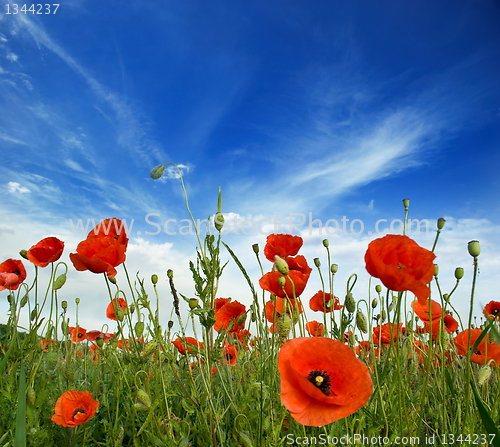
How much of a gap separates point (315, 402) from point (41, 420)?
222cm

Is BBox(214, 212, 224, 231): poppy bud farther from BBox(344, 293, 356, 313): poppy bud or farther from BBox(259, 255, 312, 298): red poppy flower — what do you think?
BBox(344, 293, 356, 313): poppy bud

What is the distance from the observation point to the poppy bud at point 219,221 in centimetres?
137

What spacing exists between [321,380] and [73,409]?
4.70 feet

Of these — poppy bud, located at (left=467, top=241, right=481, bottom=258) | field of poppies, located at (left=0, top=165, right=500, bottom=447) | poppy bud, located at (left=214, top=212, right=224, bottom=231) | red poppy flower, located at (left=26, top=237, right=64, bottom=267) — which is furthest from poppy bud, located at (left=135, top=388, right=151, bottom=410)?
poppy bud, located at (left=467, top=241, right=481, bottom=258)

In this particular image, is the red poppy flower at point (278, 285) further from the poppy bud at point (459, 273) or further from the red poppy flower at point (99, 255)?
the poppy bud at point (459, 273)

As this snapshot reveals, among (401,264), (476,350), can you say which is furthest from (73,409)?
(476,350)

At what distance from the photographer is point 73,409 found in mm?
1855

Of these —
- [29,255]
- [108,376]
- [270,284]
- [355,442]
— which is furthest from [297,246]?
[108,376]

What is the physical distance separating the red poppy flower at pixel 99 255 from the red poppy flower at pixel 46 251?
659 mm

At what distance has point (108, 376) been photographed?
137 inches

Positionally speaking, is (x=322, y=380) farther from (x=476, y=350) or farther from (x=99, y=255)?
(x=476, y=350)

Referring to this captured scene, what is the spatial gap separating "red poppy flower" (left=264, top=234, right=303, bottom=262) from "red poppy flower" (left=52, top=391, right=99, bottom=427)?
1.25 m

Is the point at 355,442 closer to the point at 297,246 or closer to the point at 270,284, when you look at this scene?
the point at 270,284

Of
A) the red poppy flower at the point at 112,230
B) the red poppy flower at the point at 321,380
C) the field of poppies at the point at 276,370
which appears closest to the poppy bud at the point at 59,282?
the field of poppies at the point at 276,370
